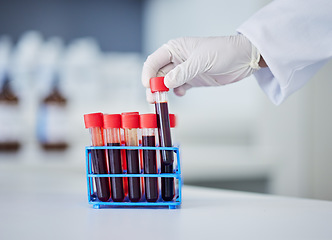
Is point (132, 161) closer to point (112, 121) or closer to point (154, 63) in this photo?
point (112, 121)

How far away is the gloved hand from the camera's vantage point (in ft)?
2.65

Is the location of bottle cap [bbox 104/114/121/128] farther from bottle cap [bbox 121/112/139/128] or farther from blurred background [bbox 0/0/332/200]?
blurred background [bbox 0/0/332/200]

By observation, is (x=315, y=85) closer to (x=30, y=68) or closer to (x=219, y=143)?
(x=219, y=143)

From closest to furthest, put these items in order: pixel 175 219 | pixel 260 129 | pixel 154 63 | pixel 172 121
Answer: pixel 175 219 < pixel 172 121 < pixel 154 63 < pixel 260 129

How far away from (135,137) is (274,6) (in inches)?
17.1

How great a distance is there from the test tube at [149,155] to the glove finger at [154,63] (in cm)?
14

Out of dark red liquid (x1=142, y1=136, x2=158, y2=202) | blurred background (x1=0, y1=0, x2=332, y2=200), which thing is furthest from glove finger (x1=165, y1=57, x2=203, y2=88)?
blurred background (x1=0, y1=0, x2=332, y2=200)

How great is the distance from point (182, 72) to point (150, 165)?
0.20 m

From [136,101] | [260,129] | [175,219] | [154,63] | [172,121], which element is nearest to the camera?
[175,219]

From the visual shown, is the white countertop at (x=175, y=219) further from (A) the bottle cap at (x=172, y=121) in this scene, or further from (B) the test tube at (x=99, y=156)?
(A) the bottle cap at (x=172, y=121)

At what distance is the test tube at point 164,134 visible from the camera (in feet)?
2.23

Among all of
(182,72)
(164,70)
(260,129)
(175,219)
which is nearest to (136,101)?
(260,129)

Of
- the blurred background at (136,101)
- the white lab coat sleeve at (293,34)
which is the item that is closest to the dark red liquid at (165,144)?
the white lab coat sleeve at (293,34)

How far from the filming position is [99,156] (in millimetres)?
694
